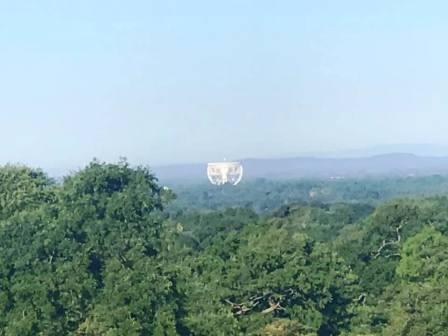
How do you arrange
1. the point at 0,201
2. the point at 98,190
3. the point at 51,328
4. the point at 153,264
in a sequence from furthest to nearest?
the point at 0,201
the point at 98,190
the point at 153,264
the point at 51,328

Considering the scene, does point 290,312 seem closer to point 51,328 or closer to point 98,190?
point 51,328

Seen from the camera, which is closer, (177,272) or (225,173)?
(177,272)

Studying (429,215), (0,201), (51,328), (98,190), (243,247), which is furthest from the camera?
(429,215)

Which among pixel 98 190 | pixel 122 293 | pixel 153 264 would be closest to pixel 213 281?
pixel 153 264

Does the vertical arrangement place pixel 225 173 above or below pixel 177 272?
below

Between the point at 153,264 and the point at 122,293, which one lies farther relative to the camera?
the point at 153,264

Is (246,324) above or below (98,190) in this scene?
below

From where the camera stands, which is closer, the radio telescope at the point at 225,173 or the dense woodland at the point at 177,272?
the dense woodland at the point at 177,272

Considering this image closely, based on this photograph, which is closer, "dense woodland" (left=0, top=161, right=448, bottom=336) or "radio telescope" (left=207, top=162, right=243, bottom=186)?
"dense woodland" (left=0, top=161, right=448, bottom=336)
